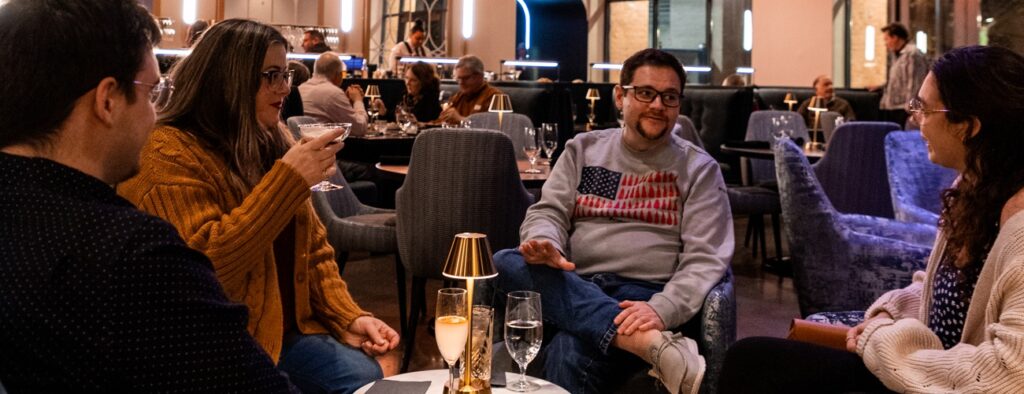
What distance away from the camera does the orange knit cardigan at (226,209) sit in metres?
2.01

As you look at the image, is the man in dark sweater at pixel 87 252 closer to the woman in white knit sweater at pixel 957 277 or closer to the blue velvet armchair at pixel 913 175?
the woman in white knit sweater at pixel 957 277

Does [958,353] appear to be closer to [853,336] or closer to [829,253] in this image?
[853,336]

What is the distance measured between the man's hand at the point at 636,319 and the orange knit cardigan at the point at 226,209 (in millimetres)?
870

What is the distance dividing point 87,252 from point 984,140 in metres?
1.73

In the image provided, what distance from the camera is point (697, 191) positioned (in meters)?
2.97

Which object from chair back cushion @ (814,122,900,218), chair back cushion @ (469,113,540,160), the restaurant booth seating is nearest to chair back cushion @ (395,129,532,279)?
the restaurant booth seating

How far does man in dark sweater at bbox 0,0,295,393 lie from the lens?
102cm

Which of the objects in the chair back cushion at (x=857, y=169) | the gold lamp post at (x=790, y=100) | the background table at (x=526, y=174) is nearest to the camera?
the background table at (x=526, y=174)

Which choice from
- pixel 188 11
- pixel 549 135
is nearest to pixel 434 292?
pixel 549 135

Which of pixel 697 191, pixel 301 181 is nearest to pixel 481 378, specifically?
pixel 301 181

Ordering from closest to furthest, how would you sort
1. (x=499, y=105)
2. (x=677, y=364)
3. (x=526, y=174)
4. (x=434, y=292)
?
1. (x=677, y=364)
2. (x=526, y=174)
3. (x=434, y=292)
4. (x=499, y=105)

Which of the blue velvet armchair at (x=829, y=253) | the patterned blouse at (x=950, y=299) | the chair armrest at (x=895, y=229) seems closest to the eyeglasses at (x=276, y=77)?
the patterned blouse at (x=950, y=299)

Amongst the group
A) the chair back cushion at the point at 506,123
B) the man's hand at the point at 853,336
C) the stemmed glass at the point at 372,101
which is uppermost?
the stemmed glass at the point at 372,101

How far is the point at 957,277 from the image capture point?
203 centimetres
